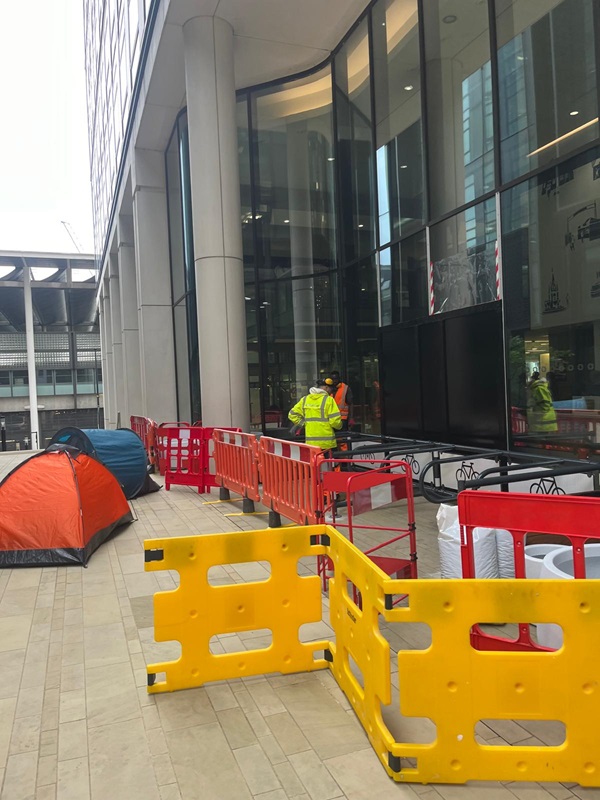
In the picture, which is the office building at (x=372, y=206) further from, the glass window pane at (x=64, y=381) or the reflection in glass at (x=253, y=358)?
the glass window pane at (x=64, y=381)

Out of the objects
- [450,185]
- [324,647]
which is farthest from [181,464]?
[324,647]

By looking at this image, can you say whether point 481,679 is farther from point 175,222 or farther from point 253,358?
point 175,222

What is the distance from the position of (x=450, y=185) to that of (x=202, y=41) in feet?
20.1

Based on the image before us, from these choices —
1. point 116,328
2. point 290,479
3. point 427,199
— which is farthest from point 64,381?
point 290,479

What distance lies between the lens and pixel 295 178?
1523cm

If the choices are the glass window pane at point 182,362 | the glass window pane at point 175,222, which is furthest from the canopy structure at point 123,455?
the glass window pane at point 175,222

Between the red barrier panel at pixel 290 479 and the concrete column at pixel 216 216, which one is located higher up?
the concrete column at pixel 216 216

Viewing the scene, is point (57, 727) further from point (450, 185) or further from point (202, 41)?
point (202, 41)

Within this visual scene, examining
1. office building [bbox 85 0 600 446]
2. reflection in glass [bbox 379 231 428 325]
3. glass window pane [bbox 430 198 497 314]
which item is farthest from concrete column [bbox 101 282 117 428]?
glass window pane [bbox 430 198 497 314]

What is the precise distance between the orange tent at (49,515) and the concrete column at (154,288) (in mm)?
11733

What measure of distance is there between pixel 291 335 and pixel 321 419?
23.3ft

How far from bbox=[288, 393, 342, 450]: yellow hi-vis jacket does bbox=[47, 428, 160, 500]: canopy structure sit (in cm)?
381

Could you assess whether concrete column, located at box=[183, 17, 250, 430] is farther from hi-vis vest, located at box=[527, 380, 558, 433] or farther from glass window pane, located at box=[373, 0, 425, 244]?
hi-vis vest, located at box=[527, 380, 558, 433]

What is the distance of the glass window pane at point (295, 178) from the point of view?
572 inches
